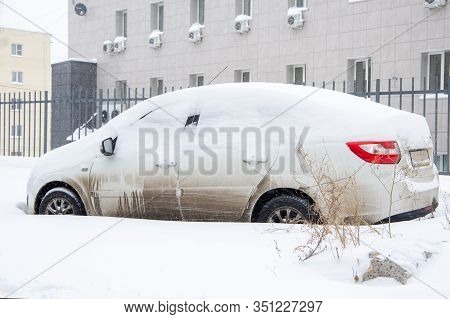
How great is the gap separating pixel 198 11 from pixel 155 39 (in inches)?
82.4

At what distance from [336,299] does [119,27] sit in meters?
23.0

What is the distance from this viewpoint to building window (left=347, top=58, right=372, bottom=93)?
55.1 feet

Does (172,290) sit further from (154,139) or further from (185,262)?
(154,139)

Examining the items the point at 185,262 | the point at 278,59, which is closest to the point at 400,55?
the point at 278,59

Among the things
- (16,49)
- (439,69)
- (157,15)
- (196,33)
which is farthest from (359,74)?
(16,49)

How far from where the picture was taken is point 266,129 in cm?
541

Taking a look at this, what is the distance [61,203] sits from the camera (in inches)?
246

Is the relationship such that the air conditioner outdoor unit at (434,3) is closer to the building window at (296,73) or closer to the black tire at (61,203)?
the building window at (296,73)

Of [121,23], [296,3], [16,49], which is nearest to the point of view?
[296,3]

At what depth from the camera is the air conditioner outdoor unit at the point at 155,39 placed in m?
22.6

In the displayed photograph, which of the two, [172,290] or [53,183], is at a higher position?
[53,183]

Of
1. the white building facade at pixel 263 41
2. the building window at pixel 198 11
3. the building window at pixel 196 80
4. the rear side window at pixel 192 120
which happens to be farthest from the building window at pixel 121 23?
the rear side window at pixel 192 120

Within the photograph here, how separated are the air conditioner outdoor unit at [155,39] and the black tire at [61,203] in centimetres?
1707

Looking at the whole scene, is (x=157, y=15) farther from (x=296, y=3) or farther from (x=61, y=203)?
(x=61, y=203)
